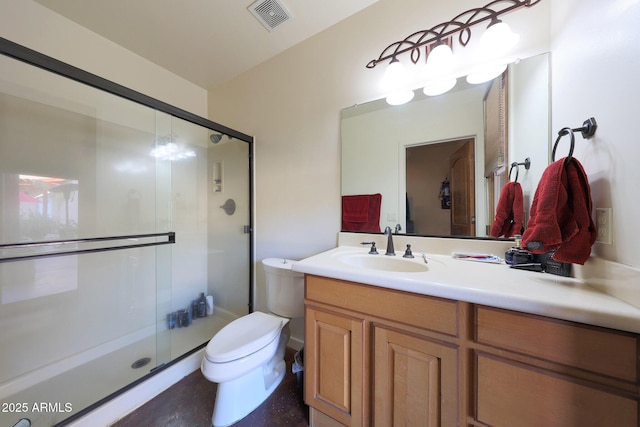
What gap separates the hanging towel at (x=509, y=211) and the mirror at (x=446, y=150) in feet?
0.10

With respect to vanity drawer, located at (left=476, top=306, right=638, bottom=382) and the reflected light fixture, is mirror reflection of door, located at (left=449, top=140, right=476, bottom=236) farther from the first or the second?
vanity drawer, located at (left=476, top=306, right=638, bottom=382)

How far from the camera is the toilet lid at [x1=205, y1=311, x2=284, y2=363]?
1.04 m

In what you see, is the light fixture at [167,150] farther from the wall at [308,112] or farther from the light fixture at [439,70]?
the light fixture at [439,70]

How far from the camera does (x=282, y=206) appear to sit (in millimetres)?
1760

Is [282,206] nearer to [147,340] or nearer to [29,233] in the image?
[147,340]

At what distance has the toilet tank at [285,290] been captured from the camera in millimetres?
1394

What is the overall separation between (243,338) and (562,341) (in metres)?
1.29

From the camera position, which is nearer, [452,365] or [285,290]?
[452,365]

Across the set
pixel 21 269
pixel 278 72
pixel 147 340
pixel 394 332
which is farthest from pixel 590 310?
pixel 21 269

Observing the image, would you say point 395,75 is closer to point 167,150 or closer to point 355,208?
point 355,208

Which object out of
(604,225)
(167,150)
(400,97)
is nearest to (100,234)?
(167,150)

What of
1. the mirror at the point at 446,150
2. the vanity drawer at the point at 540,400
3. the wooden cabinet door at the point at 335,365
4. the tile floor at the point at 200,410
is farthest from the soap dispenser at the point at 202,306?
the vanity drawer at the point at 540,400

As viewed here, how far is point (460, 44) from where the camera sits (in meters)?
1.09

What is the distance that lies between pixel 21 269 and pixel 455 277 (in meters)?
2.39
